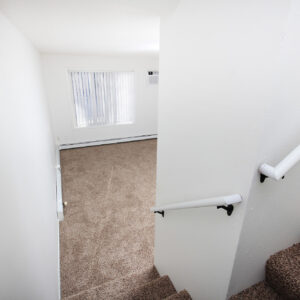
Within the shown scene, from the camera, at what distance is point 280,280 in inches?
44.8

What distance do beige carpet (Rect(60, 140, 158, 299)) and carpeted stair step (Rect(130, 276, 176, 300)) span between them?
0.79ft

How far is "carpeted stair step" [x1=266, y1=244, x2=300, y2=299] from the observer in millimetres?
1072

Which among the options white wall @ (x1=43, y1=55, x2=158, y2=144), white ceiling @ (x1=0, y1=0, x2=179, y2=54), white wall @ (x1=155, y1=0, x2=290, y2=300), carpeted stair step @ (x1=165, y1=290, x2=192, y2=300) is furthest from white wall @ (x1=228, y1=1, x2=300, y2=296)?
Result: white wall @ (x1=43, y1=55, x2=158, y2=144)

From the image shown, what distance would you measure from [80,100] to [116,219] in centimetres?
314

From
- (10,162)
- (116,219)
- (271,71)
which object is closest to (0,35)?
(10,162)

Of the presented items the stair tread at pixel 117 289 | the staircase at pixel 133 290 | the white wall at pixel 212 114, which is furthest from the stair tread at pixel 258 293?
the stair tread at pixel 117 289

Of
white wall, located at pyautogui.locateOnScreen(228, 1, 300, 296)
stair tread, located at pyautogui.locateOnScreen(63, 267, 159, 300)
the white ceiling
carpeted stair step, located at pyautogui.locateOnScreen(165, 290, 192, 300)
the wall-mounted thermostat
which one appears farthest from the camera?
the wall-mounted thermostat

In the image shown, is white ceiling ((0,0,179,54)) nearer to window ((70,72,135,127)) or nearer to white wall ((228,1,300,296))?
white wall ((228,1,300,296))

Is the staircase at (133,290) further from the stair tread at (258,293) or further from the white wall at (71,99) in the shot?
the white wall at (71,99)

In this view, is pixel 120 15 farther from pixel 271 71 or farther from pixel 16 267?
pixel 16 267

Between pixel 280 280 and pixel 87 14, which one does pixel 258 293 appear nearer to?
pixel 280 280

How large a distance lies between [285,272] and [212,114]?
91 centimetres

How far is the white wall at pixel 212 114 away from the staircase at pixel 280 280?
19 cm

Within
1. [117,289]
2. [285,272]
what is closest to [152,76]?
[117,289]
